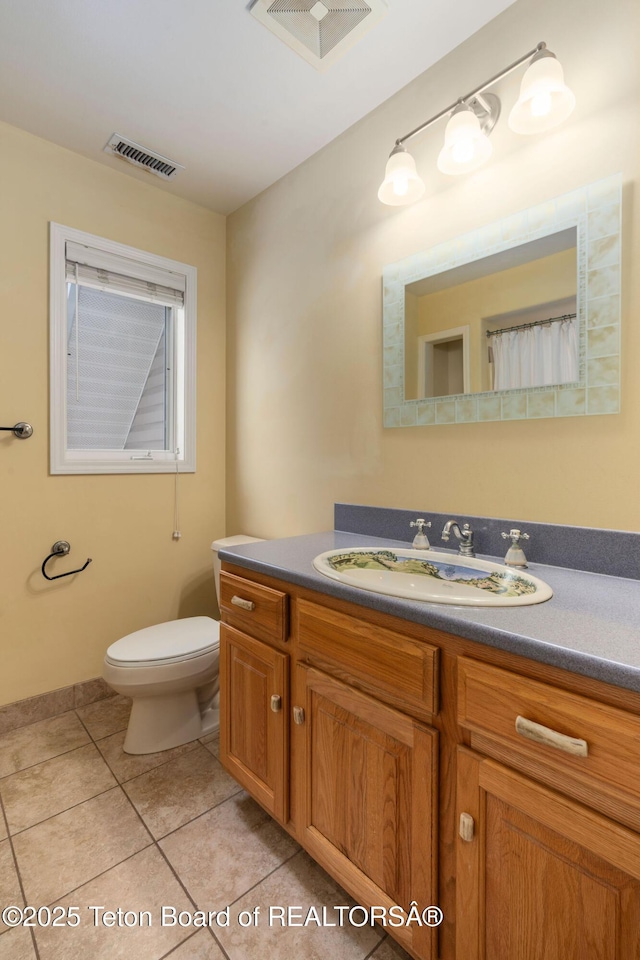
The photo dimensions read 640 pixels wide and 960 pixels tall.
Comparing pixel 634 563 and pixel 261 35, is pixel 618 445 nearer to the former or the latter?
pixel 634 563

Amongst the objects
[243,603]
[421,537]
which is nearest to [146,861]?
[243,603]

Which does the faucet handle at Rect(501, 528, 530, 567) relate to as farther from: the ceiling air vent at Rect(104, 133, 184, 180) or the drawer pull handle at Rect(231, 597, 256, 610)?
the ceiling air vent at Rect(104, 133, 184, 180)

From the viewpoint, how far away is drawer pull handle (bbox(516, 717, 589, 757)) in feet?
2.15

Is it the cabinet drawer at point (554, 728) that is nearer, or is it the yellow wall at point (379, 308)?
the cabinet drawer at point (554, 728)

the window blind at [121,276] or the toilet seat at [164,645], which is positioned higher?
the window blind at [121,276]

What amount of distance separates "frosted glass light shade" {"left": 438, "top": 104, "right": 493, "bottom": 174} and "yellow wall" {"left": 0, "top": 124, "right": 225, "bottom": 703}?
61.1 inches

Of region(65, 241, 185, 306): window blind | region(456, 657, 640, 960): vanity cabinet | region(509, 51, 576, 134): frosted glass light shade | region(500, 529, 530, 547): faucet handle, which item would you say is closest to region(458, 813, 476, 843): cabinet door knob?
region(456, 657, 640, 960): vanity cabinet

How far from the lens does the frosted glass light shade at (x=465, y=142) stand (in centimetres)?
126

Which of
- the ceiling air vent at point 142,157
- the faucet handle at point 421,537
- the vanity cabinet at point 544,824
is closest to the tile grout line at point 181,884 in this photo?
the vanity cabinet at point 544,824

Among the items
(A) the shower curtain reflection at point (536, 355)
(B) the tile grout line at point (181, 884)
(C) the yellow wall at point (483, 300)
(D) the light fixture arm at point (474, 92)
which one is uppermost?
(D) the light fixture arm at point (474, 92)

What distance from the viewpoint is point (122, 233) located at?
7.09 ft

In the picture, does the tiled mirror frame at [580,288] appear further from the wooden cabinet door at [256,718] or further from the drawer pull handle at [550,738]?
the wooden cabinet door at [256,718]

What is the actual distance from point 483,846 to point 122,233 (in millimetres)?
2603

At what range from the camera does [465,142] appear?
4.17ft
